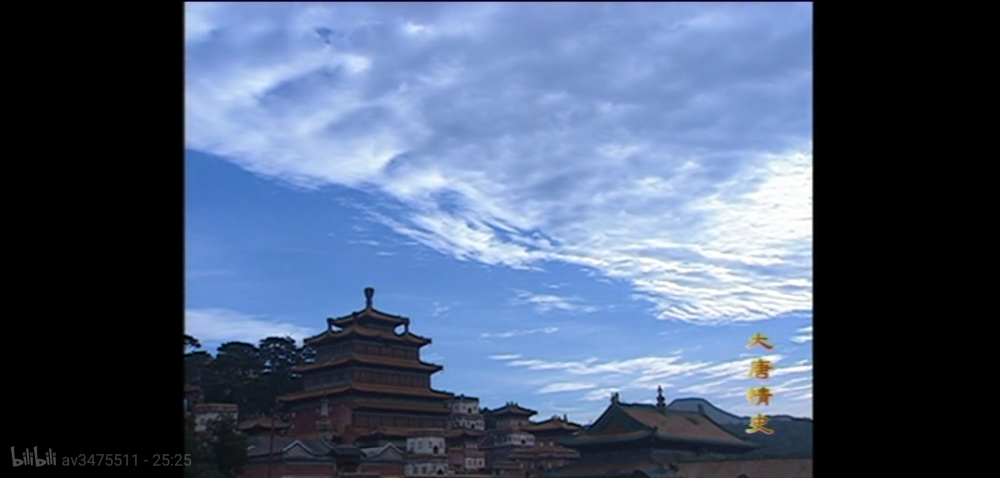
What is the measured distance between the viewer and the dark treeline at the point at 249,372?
4.31 metres

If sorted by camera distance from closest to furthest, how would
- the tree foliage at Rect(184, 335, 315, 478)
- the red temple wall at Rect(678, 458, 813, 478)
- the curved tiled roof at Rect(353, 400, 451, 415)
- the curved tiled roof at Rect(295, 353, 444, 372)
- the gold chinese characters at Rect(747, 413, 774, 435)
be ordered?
the red temple wall at Rect(678, 458, 813, 478), the gold chinese characters at Rect(747, 413, 774, 435), the tree foliage at Rect(184, 335, 315, 478), the curved tiled roof at Rect(295, 353, 444, 372), the curved tiled roof at Rect(353, 400, 451, 415)

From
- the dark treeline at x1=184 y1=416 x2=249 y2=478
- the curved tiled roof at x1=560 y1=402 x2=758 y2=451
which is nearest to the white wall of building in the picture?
the curved tiled roof at x1=560 y1=402 x2=758 y2=451

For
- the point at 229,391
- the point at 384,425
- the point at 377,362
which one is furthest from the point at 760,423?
the point at 377,362

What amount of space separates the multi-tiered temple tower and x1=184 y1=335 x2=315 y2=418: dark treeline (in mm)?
142

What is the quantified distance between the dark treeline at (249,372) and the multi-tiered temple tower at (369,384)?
142 mm

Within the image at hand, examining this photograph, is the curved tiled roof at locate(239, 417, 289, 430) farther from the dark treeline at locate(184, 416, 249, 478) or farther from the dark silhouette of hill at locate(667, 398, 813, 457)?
the dark silhouette of hill at locate(667, 398, 813, 457)

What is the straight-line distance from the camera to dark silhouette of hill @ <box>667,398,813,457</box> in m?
3.27

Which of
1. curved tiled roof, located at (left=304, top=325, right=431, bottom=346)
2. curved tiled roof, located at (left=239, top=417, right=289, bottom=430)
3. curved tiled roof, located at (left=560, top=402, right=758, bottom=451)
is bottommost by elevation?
curved tiled roof, located at (left=560, top=402, right=758, bottom=451)

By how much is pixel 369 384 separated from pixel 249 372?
1750 mm
